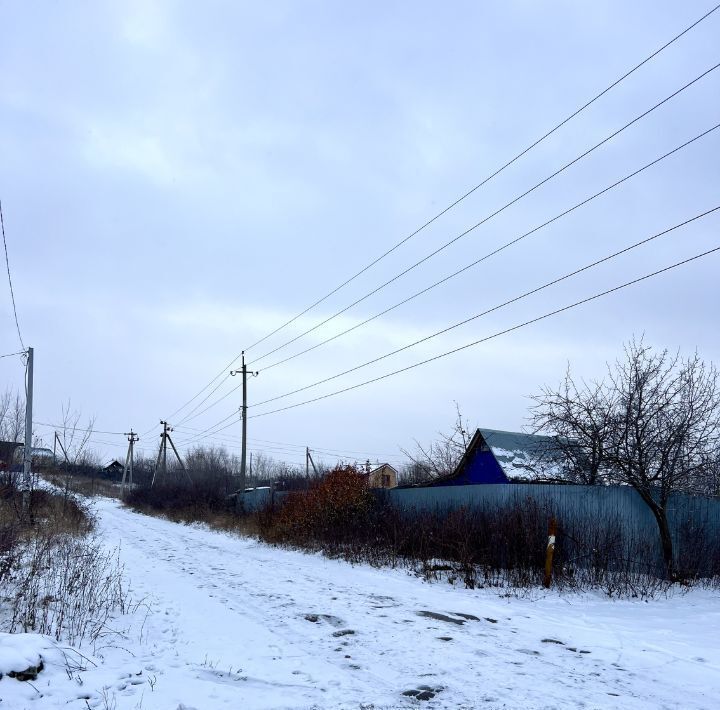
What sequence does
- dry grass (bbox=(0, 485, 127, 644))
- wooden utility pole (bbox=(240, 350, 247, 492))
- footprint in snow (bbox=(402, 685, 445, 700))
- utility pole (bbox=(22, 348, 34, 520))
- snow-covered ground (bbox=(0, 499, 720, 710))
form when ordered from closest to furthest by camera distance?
snow-covered ground (bbox=(0, 499, 720, 710))
footprint in snow (bbox=(402, 685, 445, 700))
dry grass (bbox=(0, 485, 127, 644))
utility pole (bbox=(22, 348, 34, 520))
wooden utility pole (bbox=(240, 350, 247, 492))

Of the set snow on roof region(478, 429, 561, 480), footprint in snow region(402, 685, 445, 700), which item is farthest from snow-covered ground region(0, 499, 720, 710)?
snow on roof region(478, 429, 561, 480)

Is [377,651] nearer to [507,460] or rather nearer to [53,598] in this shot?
[53,598]

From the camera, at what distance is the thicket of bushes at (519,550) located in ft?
40.0

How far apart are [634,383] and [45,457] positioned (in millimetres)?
19468

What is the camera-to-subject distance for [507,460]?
18.4 m

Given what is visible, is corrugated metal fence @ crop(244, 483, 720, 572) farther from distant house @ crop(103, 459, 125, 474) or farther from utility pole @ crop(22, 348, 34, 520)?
distant house @ crop(103, 459, 125, 474)

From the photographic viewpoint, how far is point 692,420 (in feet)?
47.0

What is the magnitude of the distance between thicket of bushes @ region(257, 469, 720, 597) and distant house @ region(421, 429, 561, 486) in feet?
10.0

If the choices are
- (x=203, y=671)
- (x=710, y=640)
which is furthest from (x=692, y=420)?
(x=203, y=671)

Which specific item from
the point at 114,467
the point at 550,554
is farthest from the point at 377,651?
the point at 114,467

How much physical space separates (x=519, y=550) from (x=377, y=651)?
6700mm

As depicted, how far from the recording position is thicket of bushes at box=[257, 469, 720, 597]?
12195 mm

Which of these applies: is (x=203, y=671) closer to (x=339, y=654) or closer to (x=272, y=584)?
(x=339, y=654)

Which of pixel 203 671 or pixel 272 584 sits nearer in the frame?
pixel 203 671
